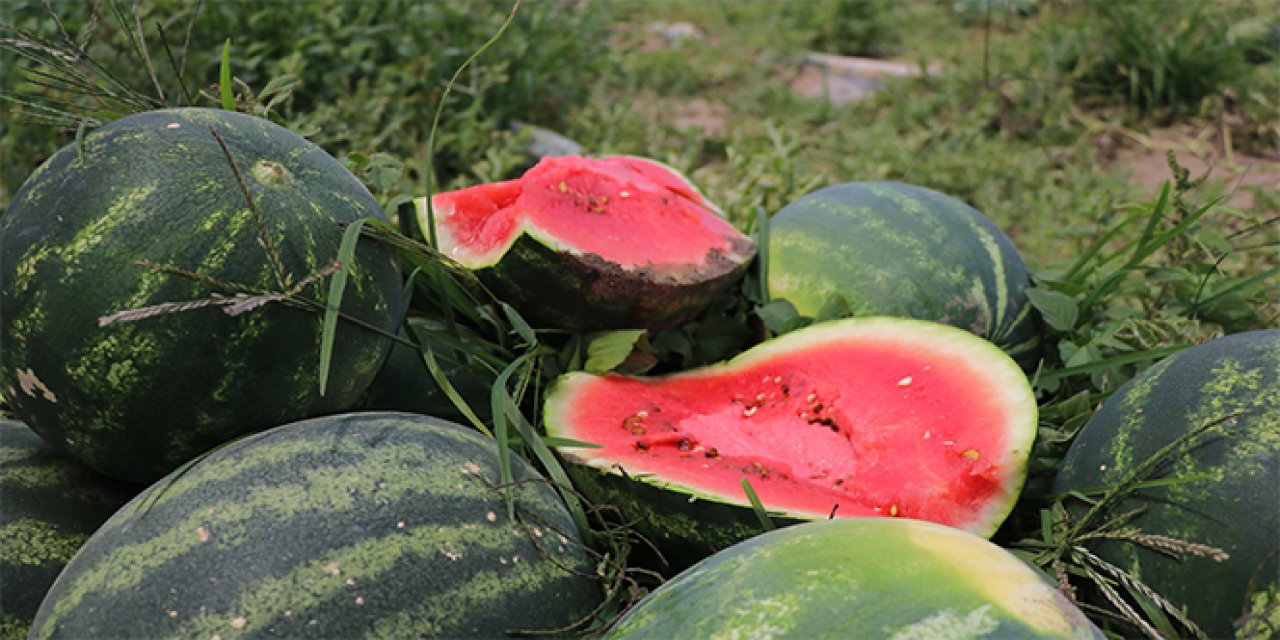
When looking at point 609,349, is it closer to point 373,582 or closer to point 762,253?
point 762,253

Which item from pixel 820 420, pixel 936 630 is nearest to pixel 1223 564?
pixel 936 630

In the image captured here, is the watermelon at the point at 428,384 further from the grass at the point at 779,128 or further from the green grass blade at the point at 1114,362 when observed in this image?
the green grass blade at the point at 1114,362

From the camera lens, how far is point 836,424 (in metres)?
1.77

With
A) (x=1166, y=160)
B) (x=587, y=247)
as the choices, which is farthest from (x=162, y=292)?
(x=1166, y=160)

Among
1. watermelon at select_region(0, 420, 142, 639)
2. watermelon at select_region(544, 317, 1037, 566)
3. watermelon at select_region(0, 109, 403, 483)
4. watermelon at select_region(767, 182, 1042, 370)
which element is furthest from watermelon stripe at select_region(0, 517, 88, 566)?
watermelon at select_region(767, 182, 1042, 370)

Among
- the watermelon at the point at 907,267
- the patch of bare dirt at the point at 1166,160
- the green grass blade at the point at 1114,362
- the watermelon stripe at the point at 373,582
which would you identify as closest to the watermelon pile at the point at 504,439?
the watermelon stripe at the point at 373,582

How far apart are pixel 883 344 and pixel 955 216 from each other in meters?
0.46

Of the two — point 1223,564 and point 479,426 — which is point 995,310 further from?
point 479,426

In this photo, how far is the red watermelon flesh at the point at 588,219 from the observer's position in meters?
1.81

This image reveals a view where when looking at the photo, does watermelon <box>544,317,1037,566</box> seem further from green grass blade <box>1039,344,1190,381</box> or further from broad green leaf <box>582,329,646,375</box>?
green grass blade <box>1039,344,1190,381</box>

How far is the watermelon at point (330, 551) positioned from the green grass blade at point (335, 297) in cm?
9

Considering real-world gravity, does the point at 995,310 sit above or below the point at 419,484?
below

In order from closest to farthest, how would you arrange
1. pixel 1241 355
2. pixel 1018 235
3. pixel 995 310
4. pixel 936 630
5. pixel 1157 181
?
pixel 936 630 → pixel 1241 355 → pixel 995 310 → pixel 1018 235 → pixel 1157 181

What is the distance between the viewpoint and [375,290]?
1.51 meters
